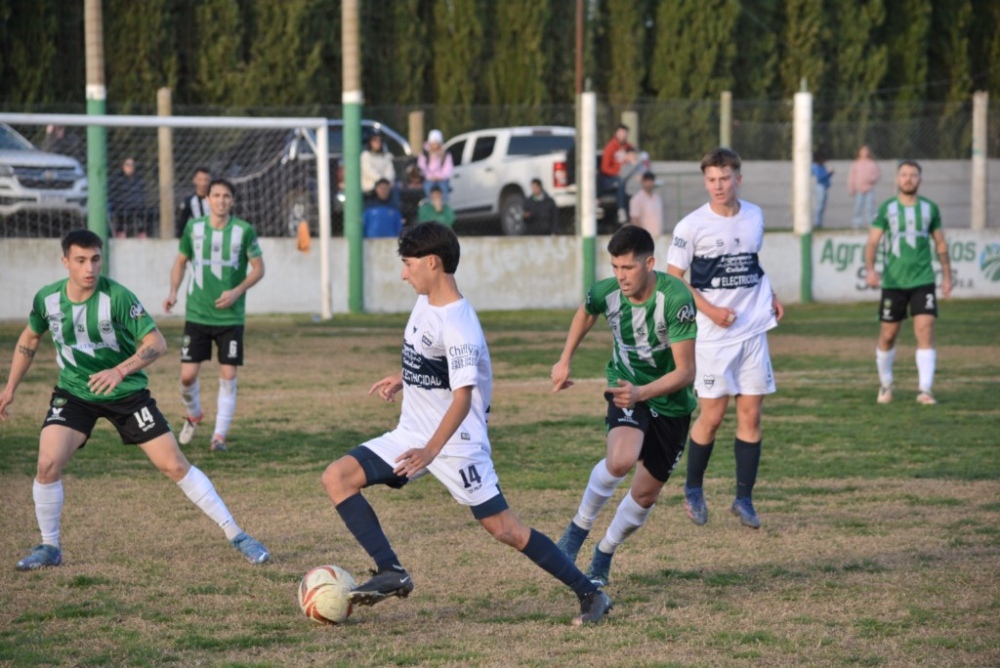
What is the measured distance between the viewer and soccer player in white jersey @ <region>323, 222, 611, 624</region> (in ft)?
18.0

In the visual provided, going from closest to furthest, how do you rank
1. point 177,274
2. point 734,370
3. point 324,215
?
point 734,370 < point 177,274 < point 324,215

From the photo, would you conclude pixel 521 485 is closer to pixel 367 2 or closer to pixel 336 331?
pixel 336 331

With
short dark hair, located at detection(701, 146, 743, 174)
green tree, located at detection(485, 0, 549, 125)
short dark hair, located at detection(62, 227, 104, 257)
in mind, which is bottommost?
short dark hair, located at detection(62, 227, 104, 257)

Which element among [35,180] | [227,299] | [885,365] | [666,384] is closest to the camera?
[666,384]

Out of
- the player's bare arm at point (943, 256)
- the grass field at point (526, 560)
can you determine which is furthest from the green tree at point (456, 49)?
the player's bare arm at point (943, 256)

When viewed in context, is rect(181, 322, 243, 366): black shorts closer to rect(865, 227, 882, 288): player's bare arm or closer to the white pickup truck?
rect(865, 227, 882, 288): player's bare arm

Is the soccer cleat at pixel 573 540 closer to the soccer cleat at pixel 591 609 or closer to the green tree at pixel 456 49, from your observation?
the soccer cleat at pixel 591 609

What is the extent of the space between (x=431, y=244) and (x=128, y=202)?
51.6 feet

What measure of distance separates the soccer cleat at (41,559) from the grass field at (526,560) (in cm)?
7

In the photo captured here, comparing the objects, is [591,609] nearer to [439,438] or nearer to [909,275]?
[439,438]

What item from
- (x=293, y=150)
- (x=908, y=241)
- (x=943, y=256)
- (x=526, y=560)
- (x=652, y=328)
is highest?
(x=293, y=150)

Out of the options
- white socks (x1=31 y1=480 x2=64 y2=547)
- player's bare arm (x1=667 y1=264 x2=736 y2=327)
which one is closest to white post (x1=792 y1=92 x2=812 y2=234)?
player's bare arm (x1=667 y1=264 x2=736 y2=327)

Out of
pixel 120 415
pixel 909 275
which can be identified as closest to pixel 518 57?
pixel 909 275

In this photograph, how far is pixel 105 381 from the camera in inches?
253
